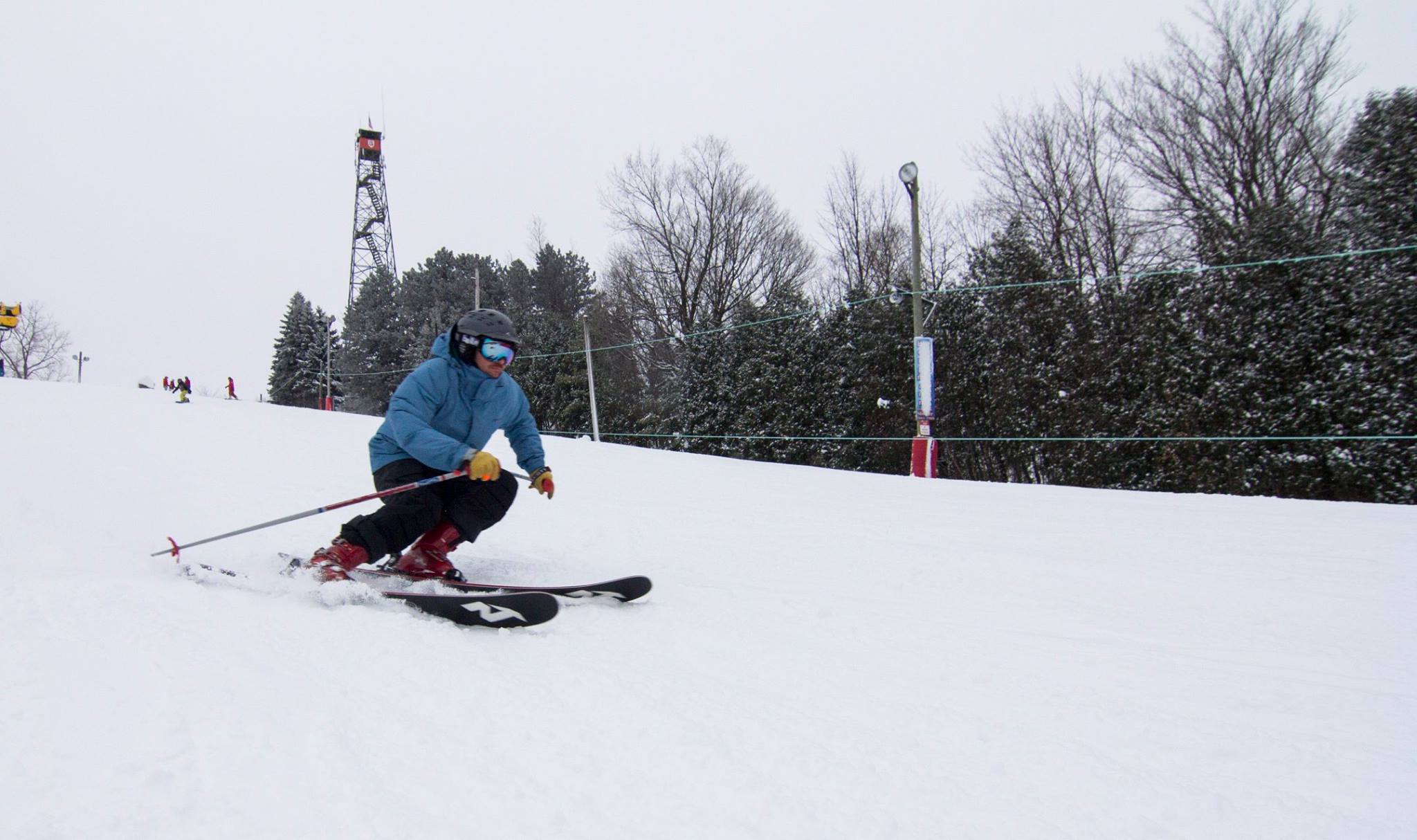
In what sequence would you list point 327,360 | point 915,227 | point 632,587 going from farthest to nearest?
point 327,360
point 915,227
point 632,587

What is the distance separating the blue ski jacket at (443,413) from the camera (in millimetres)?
3184

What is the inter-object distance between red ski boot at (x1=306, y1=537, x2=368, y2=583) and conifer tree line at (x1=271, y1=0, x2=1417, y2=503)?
9510 mm

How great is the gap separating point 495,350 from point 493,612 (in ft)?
4.05

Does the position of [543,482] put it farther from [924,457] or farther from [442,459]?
[924,457]

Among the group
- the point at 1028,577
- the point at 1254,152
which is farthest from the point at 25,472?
the point at 1254,152

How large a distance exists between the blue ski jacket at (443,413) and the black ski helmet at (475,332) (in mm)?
46

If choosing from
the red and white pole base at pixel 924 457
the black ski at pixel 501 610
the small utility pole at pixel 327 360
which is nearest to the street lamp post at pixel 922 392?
the red and white pole base at pixel 924 457

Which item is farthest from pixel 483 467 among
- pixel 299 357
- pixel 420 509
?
pixel 299 357

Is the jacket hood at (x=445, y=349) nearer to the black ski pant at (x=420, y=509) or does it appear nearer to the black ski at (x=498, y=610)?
the black ski pant at (x=420, y=509)

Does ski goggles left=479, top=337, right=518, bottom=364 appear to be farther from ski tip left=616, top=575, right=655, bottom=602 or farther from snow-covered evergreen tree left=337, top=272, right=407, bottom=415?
snow-covered evergreen tree left=337, top=272, right=407, bottom=415

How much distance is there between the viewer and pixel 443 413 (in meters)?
3.45

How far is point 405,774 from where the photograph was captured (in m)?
1.57

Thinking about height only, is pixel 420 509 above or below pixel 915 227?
below

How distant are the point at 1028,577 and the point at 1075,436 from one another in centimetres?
962
